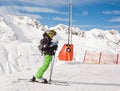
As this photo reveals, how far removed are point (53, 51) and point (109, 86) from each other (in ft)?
8.08

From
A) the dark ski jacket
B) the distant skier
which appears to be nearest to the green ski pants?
the distant skier

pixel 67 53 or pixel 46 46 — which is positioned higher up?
pixel 46 46

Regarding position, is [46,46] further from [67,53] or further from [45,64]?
[67,53]

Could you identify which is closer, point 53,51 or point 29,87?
point 29,87

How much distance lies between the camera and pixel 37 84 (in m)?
13.3

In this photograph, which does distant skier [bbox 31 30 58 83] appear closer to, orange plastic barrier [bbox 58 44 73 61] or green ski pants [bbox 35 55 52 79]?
green ski pants [bbox 35 55 52 79]

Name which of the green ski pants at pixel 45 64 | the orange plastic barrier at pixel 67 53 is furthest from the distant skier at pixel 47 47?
the orange plastic barrier at pixel 67 53

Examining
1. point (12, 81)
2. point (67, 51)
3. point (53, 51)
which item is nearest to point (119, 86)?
point (53, 51)

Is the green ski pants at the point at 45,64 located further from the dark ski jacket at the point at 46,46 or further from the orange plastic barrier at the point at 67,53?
A: the orange plastic barrier at the point at 67,53

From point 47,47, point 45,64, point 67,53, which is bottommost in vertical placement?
point 67,53

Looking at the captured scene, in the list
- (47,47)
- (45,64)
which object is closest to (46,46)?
(47,47)

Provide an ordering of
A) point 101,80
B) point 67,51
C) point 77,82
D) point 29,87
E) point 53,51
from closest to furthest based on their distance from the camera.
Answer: point 29,87 → point 53,51 → point 77,82 → point 101,80 → point 67,51

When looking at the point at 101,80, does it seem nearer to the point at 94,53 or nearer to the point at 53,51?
the point at 53,51

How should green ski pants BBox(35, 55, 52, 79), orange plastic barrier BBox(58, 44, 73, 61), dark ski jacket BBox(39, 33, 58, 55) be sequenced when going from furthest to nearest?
orange plastic barrier BBox(58, 44, 73, 61) < green ski pants BBox(35, 55, 52, 79) < dark ski jacket BBox(39, 33, 58, 55)
